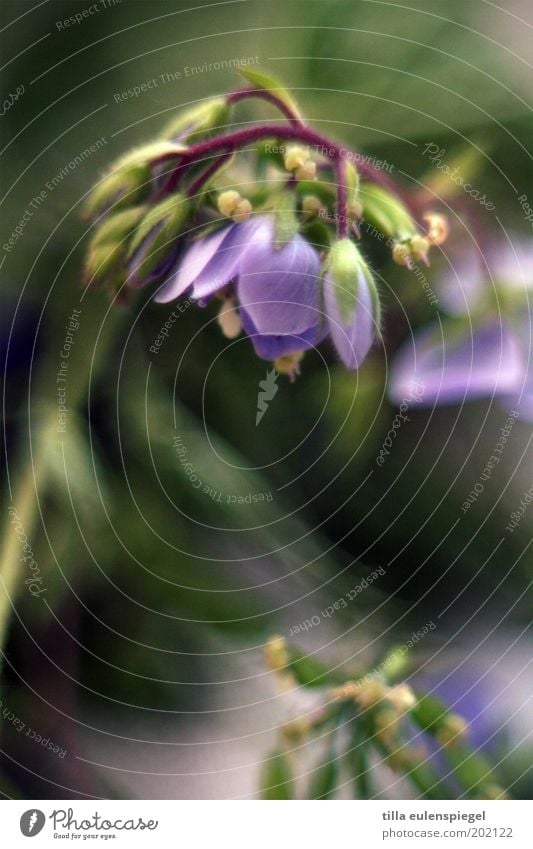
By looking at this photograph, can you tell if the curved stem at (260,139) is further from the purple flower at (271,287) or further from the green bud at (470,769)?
the green bud at (470,769)

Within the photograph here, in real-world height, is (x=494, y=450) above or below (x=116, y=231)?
below

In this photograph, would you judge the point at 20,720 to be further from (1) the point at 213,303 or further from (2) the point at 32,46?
(2) the point at 32,46

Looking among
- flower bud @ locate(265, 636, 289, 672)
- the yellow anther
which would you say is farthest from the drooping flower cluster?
flower bud @ locate(265, 636, 289, 672)

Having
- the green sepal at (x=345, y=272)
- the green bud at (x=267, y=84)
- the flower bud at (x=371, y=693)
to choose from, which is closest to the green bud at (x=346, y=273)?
the green sepal at (x=345, y=272)

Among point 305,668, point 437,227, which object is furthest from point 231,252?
point 305,668

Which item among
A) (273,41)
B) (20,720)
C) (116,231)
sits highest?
(273,41)

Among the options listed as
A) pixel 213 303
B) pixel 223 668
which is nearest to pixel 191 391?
pixel 213 303

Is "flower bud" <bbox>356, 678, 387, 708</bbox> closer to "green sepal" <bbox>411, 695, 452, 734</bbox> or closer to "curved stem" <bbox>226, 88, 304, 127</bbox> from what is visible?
"green sepal" <bbox>411, 695, 452, 734</bbox>
